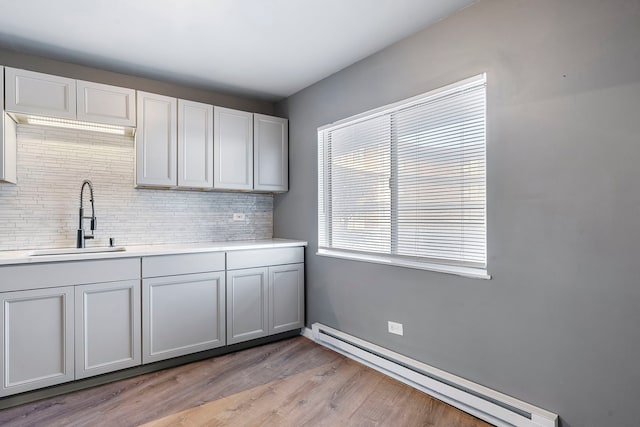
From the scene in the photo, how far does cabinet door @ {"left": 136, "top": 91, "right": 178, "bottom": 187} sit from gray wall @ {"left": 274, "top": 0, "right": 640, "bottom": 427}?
2051 mm

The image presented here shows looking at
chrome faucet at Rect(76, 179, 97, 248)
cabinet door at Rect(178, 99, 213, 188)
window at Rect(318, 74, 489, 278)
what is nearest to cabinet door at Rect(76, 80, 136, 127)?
cabinet door at Rect(178, 99, 213, 188)

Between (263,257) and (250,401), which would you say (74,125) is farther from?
(250,401)

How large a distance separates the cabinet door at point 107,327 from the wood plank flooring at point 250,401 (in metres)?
0.17

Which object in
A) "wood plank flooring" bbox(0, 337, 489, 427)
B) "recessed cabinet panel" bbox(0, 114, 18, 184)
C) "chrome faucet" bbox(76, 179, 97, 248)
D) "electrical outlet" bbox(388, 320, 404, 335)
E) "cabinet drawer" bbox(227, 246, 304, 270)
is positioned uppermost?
"recessed cabinet panel" bbox(0, 114, 18, 184)

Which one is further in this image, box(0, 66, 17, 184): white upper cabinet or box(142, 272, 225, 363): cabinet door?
box(142, 272, 225, 363): cabinet door

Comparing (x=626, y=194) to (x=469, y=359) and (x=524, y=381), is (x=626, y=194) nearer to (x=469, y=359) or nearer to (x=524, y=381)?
(x=524, y=381)

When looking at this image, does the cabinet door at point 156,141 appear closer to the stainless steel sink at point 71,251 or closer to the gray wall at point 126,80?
the gray wall at point 126,80

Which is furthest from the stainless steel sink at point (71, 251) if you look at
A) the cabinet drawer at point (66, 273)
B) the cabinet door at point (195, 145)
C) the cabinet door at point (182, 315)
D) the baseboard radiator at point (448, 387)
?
the baseboard radiator at point (448, 387)

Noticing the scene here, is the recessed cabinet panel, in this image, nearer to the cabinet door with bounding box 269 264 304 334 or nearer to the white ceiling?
the white ceiling

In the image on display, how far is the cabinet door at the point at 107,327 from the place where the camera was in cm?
243

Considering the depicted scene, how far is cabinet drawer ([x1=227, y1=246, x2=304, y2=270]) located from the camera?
3.12 m

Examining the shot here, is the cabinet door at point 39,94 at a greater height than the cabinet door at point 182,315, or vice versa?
the cabinet door at point 39,94

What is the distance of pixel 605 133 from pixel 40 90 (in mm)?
3560

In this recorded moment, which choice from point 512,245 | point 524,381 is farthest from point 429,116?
point 524,381
